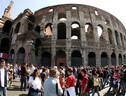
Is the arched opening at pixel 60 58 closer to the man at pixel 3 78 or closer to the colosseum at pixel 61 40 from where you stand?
the colosseum at pixel 61 40

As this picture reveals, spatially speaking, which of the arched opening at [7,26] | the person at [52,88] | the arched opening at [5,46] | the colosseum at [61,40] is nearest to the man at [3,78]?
the person at [52,88]

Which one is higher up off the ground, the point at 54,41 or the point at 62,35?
the point at 62,35

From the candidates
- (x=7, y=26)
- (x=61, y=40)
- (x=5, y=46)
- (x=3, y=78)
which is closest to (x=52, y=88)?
(x=3, y=78)

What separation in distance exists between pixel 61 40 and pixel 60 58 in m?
3.71

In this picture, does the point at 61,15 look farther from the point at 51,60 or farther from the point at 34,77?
the point at 34,77

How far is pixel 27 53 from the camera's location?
54.1 feet

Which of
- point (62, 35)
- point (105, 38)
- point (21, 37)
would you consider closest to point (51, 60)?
point (21, 37)

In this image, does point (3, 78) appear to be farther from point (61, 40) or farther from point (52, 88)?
point (61, 40)

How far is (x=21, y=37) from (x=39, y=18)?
7.36 m

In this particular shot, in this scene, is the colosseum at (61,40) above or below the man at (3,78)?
above

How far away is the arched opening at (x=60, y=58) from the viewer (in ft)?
66.4

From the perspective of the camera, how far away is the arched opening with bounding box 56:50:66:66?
66.4 ft

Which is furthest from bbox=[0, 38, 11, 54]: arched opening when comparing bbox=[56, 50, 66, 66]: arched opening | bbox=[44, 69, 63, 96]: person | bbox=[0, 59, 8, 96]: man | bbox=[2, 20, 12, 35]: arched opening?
bbox=[44, 69, 63, 96]: person

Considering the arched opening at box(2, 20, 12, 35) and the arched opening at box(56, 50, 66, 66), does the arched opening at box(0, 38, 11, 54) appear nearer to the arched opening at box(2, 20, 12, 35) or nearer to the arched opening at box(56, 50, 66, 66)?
the arched opening at box(2, 20, 12, 35)
